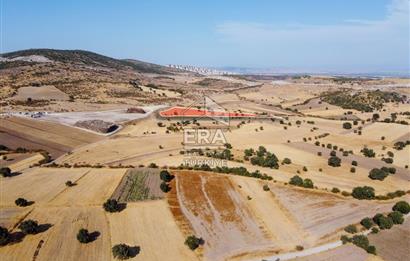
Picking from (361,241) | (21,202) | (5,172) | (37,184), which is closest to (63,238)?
(21,202)

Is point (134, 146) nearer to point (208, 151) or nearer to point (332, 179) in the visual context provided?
point (208, 151)

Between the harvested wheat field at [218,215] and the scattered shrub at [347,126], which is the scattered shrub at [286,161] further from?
the scattered shrub at [347,126]

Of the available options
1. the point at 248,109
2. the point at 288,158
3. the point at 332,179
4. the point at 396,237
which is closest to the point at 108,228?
the point at 396,237

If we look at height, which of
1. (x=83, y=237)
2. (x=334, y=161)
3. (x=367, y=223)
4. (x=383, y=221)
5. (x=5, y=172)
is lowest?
(x=367, y=223)

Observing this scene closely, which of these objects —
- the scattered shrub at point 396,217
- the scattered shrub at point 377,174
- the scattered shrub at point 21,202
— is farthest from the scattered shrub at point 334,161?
the scattered shrub at point 21,202

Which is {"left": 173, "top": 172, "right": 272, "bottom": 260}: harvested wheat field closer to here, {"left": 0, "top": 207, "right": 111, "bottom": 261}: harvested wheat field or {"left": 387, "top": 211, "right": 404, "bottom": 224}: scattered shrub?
{"left": 0, "top": 207, "right": 111, "bottom": 261}: harvested wheat field

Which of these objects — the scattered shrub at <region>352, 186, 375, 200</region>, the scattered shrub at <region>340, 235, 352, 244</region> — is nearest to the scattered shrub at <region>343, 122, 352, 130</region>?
the scattered shrub at <region>352, 186, 375, 200</region>

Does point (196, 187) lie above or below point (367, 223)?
above

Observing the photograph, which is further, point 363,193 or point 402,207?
point 363,193

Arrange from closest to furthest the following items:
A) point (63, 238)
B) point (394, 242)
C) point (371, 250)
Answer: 1. point (371, 250)
2. point (63, 238)
3. point (394, 242)

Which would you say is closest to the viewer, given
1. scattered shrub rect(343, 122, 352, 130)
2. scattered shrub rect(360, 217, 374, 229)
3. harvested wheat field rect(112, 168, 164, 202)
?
scattered shrub rect(360, 217, 374, 229)

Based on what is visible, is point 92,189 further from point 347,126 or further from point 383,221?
point 347,126
